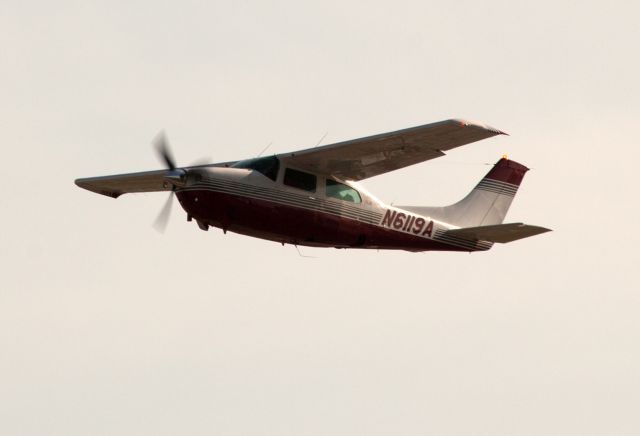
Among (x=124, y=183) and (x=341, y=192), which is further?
(x=124, y=183)

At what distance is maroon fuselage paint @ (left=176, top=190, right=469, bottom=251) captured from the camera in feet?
107

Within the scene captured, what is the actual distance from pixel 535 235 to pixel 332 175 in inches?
195

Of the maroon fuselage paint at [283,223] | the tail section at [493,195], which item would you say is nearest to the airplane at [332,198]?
the maroon fuselage paint at [283,223]

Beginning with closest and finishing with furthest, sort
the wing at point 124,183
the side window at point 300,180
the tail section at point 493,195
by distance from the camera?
the side window at point 300,180
the wing at point 124,183
the tail section at point 493,195

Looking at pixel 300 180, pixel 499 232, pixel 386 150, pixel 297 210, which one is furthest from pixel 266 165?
pixel 499 232

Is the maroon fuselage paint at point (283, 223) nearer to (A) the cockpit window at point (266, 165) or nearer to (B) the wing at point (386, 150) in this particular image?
(A) the cockpit window at point (266, 165)

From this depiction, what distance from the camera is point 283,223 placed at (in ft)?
110

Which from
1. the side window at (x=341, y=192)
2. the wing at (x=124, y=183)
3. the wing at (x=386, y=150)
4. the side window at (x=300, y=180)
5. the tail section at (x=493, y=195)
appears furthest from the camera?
the tail section at (x=493, y=195)

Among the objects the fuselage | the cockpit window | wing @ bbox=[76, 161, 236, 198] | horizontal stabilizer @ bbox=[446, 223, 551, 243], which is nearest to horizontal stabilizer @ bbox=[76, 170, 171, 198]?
wing @ bbox=[76, 161, 236, 198]

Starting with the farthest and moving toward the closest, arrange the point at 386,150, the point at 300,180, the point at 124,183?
the point at 124,183, the point at 300,180, the point at 386,150

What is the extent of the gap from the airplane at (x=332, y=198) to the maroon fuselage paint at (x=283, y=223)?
0.07 ft

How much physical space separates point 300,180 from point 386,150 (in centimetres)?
210

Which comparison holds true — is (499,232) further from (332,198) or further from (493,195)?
(332,198)

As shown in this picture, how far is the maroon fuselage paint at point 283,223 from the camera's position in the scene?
32719 mm
